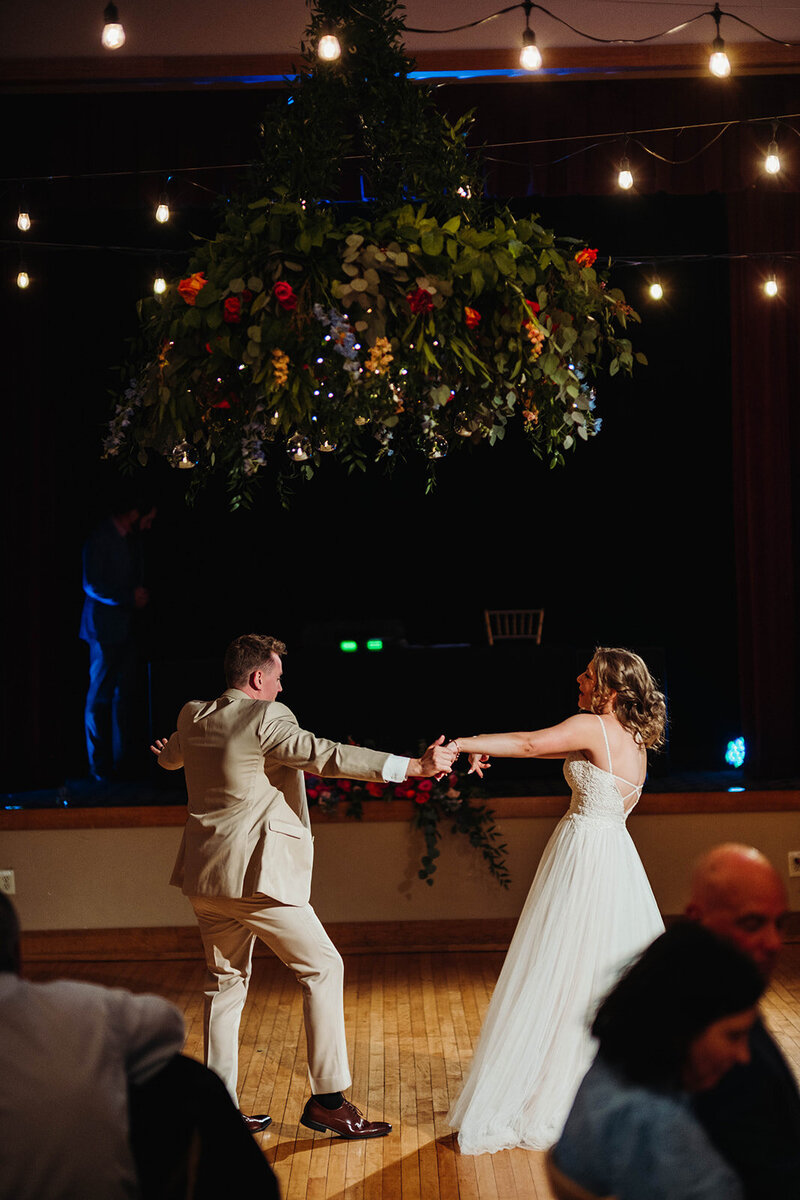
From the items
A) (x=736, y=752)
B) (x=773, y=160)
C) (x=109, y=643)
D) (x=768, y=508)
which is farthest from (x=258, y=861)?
(x=736, y=752)

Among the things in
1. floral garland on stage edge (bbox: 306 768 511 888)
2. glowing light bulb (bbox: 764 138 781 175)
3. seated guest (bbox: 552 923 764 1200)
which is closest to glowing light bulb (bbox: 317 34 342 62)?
seated guest (bbox: 552 923 764 1200)

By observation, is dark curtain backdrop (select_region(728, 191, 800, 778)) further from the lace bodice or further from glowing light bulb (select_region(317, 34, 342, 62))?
glowing light bulb (select_region(317, 34, 342, 62))

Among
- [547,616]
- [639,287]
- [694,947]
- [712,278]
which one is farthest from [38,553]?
[694,947]

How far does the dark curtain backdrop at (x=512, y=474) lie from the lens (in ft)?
19.9

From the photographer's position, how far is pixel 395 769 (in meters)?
3.55

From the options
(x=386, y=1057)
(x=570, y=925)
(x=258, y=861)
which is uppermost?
(x=258, y=861)

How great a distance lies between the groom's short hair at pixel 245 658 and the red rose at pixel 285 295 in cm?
157

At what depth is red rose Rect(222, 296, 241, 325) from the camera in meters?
2.37

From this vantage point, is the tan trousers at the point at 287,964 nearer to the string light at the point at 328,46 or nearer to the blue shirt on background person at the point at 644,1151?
the blue shirt on background person at the point at 644,1151

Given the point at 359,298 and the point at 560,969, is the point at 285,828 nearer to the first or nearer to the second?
the point at 560,969

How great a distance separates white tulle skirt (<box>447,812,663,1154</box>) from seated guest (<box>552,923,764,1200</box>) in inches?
76.2

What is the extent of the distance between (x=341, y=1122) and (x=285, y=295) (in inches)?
105

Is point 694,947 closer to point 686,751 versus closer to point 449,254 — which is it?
point 449,254

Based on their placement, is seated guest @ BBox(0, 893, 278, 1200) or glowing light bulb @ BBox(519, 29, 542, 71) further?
glowing light bulb @ BBox(519, 29, 542, 71)
